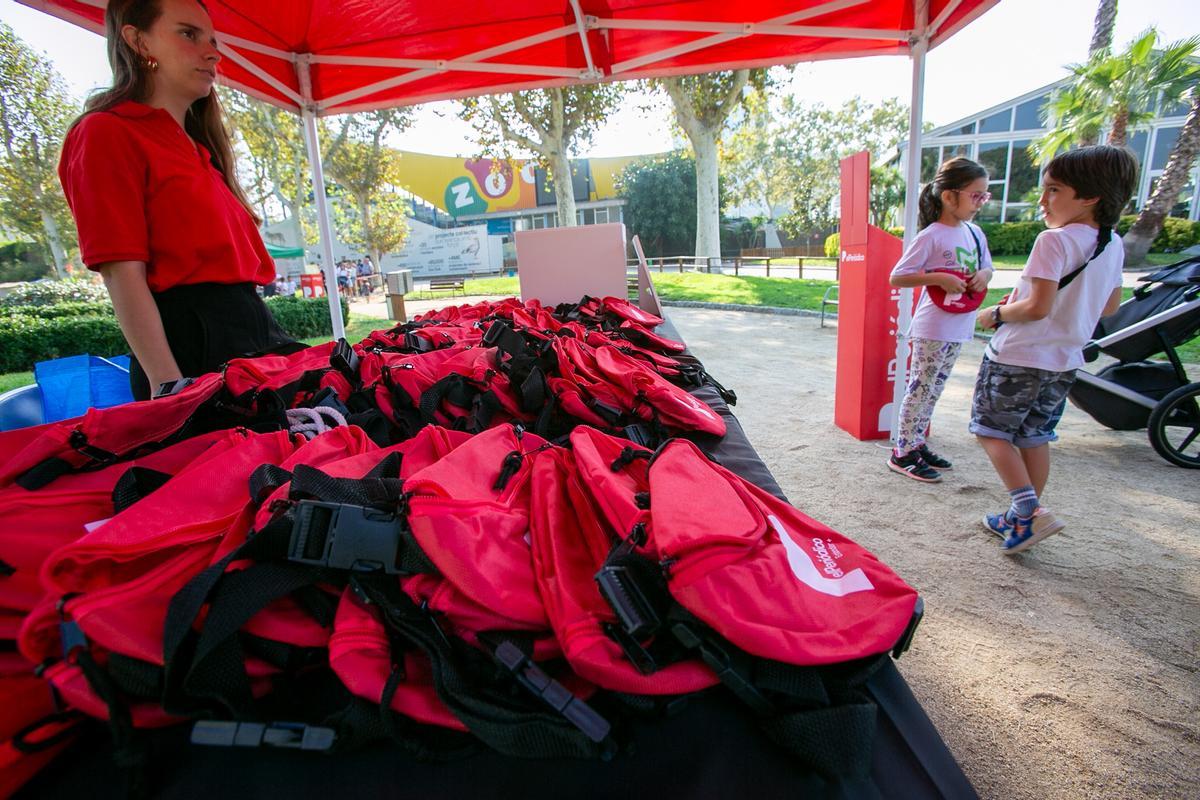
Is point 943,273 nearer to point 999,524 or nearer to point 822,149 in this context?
point 999,524

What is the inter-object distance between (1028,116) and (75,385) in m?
34.4

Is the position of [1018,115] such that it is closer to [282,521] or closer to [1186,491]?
[1186,491]

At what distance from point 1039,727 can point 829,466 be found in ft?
7.74

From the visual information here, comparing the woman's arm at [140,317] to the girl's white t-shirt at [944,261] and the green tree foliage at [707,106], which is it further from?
the green tree foliage at [707,106]

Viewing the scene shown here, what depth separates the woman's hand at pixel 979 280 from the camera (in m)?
3.26

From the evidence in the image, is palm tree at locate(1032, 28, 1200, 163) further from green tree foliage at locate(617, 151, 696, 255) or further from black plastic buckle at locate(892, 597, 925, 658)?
green tree foliage at locate(617, 151, 696, 255)

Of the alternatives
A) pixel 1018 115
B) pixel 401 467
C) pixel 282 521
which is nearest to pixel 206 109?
pixel 401 467

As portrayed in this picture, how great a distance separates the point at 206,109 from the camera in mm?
2115

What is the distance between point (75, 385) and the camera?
209cm

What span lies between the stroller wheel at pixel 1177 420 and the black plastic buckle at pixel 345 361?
500cm

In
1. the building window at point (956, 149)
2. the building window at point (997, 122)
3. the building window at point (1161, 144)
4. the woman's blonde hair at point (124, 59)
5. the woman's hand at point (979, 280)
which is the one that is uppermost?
the building window at point (997, 122)

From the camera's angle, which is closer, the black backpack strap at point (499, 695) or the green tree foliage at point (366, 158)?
the black backpack strap at point (499, 695)

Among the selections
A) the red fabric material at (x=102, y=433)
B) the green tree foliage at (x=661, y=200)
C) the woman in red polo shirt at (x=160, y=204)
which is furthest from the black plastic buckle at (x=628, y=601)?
the green tree foliage at (x=661, y=200)

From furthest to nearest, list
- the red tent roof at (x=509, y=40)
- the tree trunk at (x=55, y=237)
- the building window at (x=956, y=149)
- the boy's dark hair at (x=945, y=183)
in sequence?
the building window at (x=956, y=149) < the tree trunk at (x=55, y=237) < the red tent roof at (x=509, y=40) < the boy's dark hair at (x=945, y=183)
